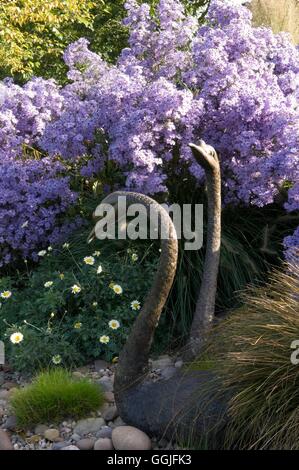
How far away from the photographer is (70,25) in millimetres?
10328

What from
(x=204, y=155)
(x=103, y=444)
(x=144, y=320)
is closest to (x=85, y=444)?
(x=103, y=444)

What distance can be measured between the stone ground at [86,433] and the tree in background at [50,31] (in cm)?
586

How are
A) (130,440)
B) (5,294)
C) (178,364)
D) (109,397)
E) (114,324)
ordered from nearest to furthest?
(130,440), (109,397), (178,364), (114,324), (5,294)

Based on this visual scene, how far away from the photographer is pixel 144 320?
2.96 metres

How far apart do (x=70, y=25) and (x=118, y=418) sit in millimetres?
8523

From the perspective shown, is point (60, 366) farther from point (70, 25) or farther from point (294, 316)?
point (70, 25)

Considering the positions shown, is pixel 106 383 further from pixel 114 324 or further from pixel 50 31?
pixel 50 31

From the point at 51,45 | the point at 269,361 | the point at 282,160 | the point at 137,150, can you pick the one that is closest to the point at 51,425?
the point at 269,361

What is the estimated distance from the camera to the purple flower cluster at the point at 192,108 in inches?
157

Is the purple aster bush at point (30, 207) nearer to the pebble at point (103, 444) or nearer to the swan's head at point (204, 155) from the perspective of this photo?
the swan's head at point (204, 155)

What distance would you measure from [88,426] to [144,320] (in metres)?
0.57

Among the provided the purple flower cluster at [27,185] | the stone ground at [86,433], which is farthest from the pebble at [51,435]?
the purple flower cluster at [27,185]

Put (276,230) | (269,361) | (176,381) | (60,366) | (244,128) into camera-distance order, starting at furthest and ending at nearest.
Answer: (276,230), (244,128), (60,366), (176,381), (269,361)

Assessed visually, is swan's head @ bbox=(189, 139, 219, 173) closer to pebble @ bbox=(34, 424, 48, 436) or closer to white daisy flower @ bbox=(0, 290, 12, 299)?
pebble @ bbox=(34, 424, 48, 436)
